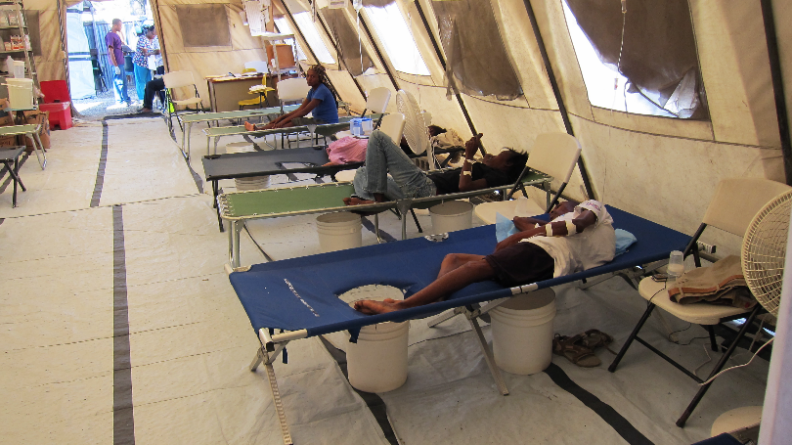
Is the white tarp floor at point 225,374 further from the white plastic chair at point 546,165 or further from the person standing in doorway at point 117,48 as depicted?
the person standing in doorway at point 117,48

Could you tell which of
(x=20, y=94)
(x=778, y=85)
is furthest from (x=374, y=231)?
(x=20, y=94)

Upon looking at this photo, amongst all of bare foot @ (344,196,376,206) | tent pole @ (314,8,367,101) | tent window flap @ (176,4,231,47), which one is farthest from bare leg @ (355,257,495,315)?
tent window flap @ (176,4,231,47)

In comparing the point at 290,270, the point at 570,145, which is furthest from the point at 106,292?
the point at 570,145

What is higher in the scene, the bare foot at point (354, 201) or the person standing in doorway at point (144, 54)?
the person standing in doorway at point (144, 54)

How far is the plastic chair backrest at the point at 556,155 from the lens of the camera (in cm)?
366

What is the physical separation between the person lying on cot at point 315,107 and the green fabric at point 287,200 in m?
2.76

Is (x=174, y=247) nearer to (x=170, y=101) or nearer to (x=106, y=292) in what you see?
(x=106, y=292)

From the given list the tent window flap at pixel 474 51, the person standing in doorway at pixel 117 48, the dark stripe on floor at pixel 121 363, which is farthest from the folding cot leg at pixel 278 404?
the person standing in doorway at pixel 117 48

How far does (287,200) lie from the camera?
4.12 m

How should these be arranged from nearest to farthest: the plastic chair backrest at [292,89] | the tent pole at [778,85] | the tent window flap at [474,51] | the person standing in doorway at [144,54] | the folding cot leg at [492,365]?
the tent pole at [778,85] < the folding cot leg at [492,365] < the tent window flap at [474,51] < the plastic chair backrest at [292,89] < the person standing in doorway at [144,54]

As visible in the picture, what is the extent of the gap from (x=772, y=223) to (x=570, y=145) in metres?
1.69

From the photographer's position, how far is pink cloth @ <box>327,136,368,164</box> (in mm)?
5410

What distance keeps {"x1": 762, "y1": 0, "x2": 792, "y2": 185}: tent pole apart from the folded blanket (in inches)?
20.6

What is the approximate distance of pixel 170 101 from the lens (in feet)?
30.5
